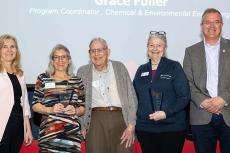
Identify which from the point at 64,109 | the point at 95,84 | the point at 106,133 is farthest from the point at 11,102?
the point at 106,133

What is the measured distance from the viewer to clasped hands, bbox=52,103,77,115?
124 inches

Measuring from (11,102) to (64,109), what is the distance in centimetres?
45

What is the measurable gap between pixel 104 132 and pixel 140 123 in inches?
12.7

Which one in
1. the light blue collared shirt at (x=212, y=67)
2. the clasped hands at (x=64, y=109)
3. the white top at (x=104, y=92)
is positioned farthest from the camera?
the white top at (x=104, y=92)

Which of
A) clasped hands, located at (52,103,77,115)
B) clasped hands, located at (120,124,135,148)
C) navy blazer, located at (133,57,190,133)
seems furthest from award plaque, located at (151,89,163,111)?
clasped hands, located at (52,103,77,115)

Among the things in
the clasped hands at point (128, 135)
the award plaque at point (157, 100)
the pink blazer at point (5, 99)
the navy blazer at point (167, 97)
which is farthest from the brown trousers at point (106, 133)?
the pink blazer at point (5, 99)

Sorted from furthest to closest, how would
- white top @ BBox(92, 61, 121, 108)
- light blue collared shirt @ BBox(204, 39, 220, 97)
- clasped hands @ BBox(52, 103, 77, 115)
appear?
1. white top @ BBox(92, 61, 121, 108)
2. light blue collared shirt @ BBox(204, 39, 220, 97)
3. clasped hands @ BBox(52, 103, 77, 115)

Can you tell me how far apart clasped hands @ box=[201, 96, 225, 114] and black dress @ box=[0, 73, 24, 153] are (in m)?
1.55

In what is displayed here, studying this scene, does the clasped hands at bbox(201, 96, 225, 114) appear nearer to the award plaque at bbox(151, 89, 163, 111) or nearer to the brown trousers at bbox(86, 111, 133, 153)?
the award plaque at bbox(151, 89, 163, 111)

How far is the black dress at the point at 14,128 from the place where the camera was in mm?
3191

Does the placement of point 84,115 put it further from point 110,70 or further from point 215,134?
point 215,134

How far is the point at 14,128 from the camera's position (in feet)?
10.7

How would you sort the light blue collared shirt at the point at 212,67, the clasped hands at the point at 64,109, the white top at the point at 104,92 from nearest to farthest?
the clasped hands at the point at 64,109 < the light blue collared shirt at the point at 212,67 < the white top at the point at 104,92

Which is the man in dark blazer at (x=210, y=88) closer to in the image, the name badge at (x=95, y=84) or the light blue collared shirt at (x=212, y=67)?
the light blue collared shirt at (x=212, y=67)
